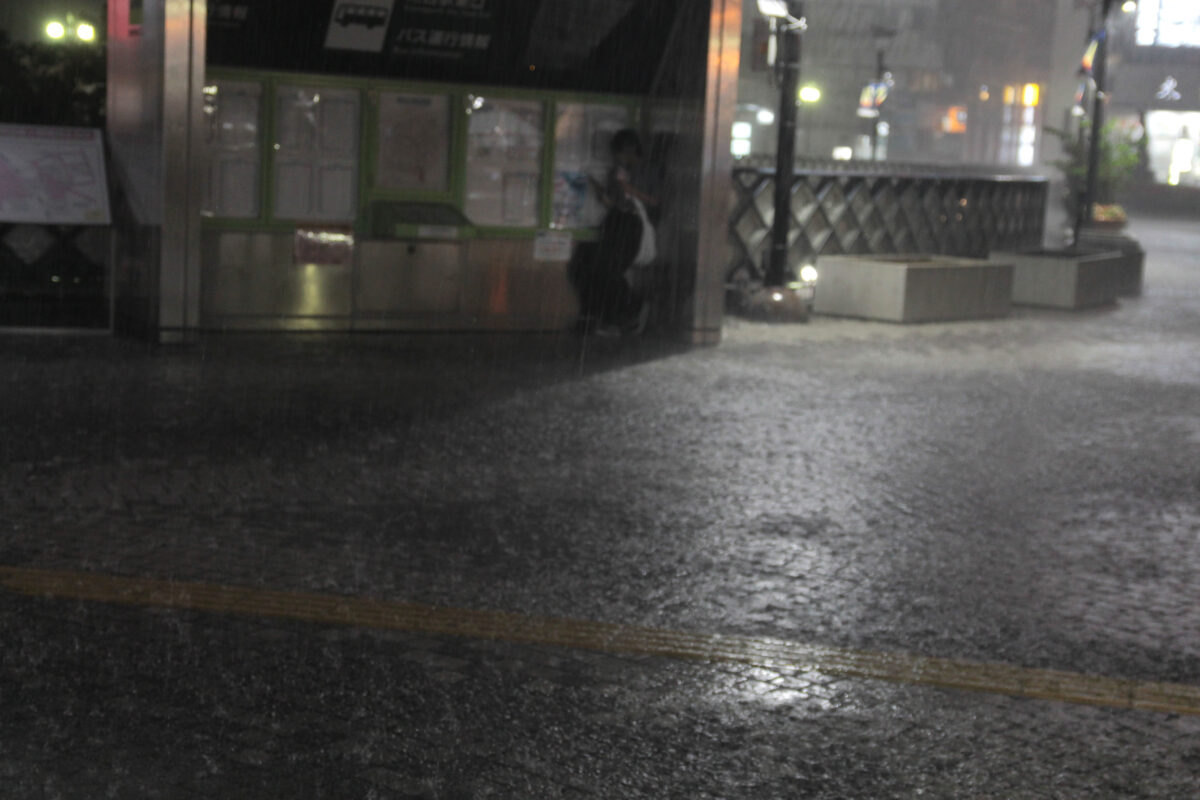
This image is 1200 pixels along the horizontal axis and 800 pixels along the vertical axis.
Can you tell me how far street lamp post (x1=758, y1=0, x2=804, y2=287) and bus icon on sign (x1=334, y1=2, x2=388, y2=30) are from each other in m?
3.69

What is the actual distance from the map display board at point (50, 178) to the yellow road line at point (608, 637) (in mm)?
6807

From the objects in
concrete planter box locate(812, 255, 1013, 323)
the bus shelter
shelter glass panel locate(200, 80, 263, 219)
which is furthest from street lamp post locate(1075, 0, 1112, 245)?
shelter glass panel locate(200, 80, 263, 219)

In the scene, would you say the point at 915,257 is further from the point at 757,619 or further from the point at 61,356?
the point at 757,619

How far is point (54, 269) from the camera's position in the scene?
577 inches

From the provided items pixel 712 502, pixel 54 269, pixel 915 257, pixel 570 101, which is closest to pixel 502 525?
pixel 712 502

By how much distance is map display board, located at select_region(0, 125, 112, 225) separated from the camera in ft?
39.1

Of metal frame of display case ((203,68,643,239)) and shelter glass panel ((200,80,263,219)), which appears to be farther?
metal frame of display case ((203,68,643,239))

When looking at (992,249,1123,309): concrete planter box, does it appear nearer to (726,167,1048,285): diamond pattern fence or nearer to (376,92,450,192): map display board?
(726,167,1048,285): diamond pattern fence

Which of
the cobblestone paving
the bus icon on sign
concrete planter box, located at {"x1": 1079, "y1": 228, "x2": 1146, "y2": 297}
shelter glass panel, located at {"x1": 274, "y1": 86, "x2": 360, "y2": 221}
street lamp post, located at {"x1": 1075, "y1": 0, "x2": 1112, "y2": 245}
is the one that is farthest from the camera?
street lamp post, located at {"x1": 1075, "y1": 0, "x2": 1112, "y2": 245}

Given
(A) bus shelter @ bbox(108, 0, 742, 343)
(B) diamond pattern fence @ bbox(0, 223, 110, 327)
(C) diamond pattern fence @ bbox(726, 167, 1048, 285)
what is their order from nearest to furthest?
(A) bus shelter @ bbox(108, 0, 742, 343), (B) diamond pattern fence @ bbox(0, 223, 110, 327), (C) diamond pattern fence @ bbox(726, 167, 1048, 285)

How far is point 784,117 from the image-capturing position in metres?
15.5

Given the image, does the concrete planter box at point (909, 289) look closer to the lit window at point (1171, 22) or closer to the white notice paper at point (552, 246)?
the white notice paper at point (552, 246)

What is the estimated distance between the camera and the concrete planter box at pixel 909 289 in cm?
1622

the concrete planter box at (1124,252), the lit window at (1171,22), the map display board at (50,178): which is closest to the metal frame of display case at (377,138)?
the map display board at (50,178)
